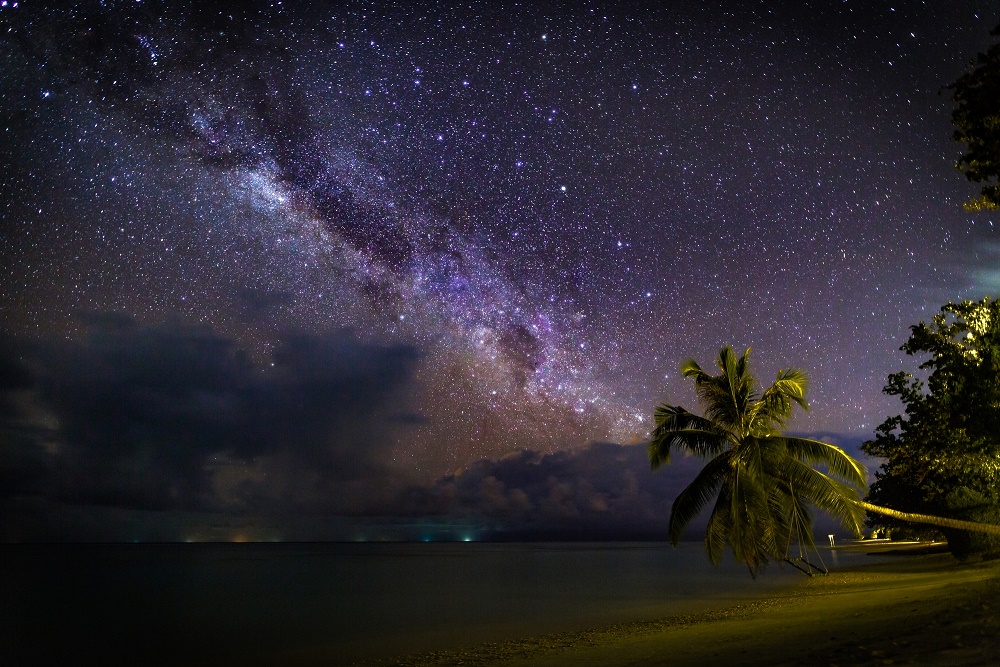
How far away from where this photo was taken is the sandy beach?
952 cm

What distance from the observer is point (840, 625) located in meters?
14.1

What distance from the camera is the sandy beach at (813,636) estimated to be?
9.52 meters

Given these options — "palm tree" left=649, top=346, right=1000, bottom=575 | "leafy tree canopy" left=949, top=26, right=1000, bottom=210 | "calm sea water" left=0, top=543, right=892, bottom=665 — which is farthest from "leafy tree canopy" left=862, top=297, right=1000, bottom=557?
"calm sea water" left=0, top=543, right=892, bottom=665

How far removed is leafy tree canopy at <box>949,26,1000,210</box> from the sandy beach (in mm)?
7604

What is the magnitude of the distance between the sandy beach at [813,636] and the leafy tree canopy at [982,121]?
760cm

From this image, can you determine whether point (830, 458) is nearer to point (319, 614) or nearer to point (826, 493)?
point (826, 493)

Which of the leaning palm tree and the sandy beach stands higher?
the leaning palm tree

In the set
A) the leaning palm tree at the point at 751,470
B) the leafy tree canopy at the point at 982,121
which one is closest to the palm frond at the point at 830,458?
the leaning palm tree at the point at 751,470

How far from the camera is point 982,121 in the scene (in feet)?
40.5

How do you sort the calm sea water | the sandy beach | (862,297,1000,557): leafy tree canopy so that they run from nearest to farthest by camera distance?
the sandy beach
(862,297,1000,557): leafy tree canopy
the calm sea water

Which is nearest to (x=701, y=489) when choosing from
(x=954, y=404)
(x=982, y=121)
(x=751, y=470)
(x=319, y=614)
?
(x=751, y=470)

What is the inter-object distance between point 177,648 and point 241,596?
906 inches

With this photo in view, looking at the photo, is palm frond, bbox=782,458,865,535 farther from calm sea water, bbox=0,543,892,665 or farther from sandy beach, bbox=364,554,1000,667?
calm sea water, bbox=0,543,892,665

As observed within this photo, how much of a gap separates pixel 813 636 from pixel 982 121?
9600 millimetres
